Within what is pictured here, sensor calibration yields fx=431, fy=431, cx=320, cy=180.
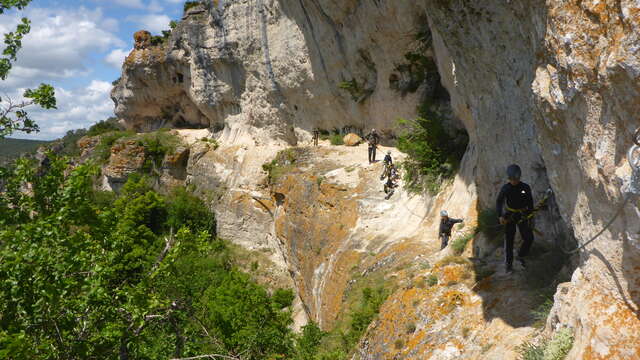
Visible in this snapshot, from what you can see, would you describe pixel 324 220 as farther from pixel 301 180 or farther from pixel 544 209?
pixel 544 209

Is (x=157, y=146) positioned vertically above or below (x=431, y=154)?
below

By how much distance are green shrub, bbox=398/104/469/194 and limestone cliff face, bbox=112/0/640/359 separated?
52 cm

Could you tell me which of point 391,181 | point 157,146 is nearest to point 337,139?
point 391,181

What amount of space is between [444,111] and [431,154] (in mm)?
1598

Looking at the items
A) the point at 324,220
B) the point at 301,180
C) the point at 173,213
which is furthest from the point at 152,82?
the point at 324,220

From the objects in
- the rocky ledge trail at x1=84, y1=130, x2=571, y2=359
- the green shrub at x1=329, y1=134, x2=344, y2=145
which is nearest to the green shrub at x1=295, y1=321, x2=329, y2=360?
the rocky ledge trail at x1=84, y1=130, x2=571, y2=359

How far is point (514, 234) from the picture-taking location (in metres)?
4.96

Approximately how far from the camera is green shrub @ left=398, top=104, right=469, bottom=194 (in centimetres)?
954

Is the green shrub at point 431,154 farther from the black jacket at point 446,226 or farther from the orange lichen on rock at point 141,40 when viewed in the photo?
the orange lichen on rock at point 141,40

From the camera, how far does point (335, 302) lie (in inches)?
326

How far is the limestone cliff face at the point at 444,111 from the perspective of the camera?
9.53 feet

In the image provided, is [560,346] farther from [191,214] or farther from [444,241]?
[191,214]

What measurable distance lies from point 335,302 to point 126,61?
2690cm

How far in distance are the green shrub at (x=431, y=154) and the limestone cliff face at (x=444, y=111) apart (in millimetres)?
518
